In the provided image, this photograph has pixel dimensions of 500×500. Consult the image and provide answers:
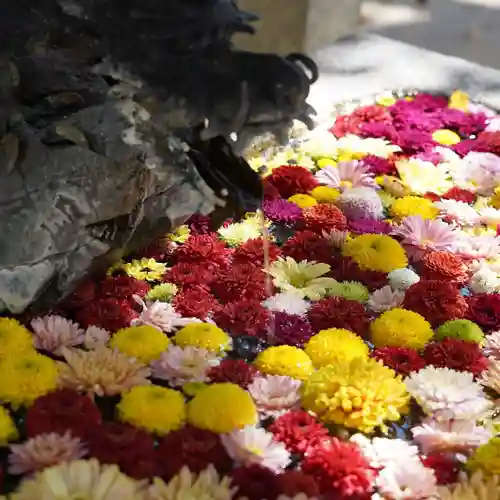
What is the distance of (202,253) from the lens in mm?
1255

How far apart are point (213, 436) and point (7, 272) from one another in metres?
0.32

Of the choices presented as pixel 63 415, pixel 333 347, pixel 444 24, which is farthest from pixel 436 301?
pixel 444 24

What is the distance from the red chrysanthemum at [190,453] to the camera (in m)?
0.85

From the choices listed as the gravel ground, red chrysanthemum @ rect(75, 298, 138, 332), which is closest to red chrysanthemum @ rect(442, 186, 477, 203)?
→ red chrysanthemum @ rect(75, 298, 138, 332)

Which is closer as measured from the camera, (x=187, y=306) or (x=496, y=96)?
(x=187, y=306)

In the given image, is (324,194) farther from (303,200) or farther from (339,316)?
(339,316)

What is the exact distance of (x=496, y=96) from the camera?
2039 mm

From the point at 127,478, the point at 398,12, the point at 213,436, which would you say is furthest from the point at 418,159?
the point at 398,12

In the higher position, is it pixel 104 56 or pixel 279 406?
pixel 104 56

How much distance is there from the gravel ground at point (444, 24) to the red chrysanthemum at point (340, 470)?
6.54 feet

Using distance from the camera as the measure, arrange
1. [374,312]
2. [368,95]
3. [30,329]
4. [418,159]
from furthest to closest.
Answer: [368,95] → [418,159] → [374,312] → [30,329]

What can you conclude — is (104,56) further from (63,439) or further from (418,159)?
(418,159)

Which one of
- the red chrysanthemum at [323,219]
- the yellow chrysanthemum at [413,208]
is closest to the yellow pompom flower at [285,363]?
the red chrysanthemum at [323,219]

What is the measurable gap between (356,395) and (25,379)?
0.37 metres
